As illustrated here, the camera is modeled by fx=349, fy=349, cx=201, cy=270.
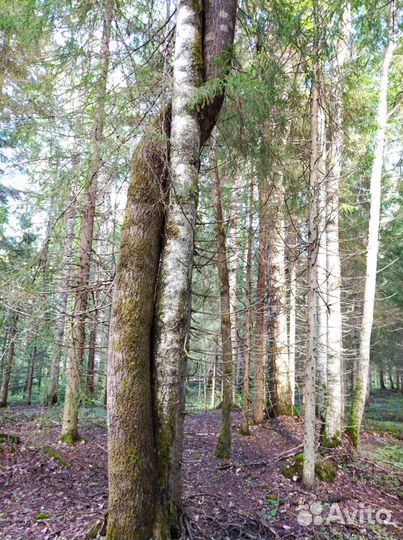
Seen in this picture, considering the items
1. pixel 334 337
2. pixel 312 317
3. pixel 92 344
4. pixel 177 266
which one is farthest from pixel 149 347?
pixel 334 337

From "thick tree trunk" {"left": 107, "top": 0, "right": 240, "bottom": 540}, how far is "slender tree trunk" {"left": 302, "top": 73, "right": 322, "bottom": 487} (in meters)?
2.15

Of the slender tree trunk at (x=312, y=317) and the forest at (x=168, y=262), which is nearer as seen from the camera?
the forest at (x=168, y=262)

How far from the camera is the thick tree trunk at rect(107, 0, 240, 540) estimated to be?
250 cm

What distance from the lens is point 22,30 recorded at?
425 cm

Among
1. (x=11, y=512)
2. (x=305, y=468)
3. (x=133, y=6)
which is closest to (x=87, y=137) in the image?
(x=133, y=6)

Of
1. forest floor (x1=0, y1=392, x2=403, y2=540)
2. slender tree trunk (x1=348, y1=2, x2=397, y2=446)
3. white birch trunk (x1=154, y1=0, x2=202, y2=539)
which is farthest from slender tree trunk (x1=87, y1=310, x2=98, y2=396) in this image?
slender tree trunk (x1=348, y1=2, x2=397, y2=446)

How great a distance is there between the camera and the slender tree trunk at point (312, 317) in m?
4.71

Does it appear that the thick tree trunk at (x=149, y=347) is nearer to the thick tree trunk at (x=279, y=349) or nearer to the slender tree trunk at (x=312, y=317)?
the slender tree trunk at (x=312, y=317)

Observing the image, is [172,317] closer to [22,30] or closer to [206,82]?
[206,82]

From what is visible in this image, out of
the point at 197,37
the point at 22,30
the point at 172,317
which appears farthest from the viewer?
the point at 22,30

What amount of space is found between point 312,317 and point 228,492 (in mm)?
2672

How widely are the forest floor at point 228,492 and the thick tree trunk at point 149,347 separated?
525 mm

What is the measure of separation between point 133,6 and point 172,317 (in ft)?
13.5

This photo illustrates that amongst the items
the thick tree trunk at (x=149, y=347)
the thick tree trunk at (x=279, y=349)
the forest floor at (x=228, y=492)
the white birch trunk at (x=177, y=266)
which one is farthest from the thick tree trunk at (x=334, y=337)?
the thick tree trunk at (x=149, y=347)
